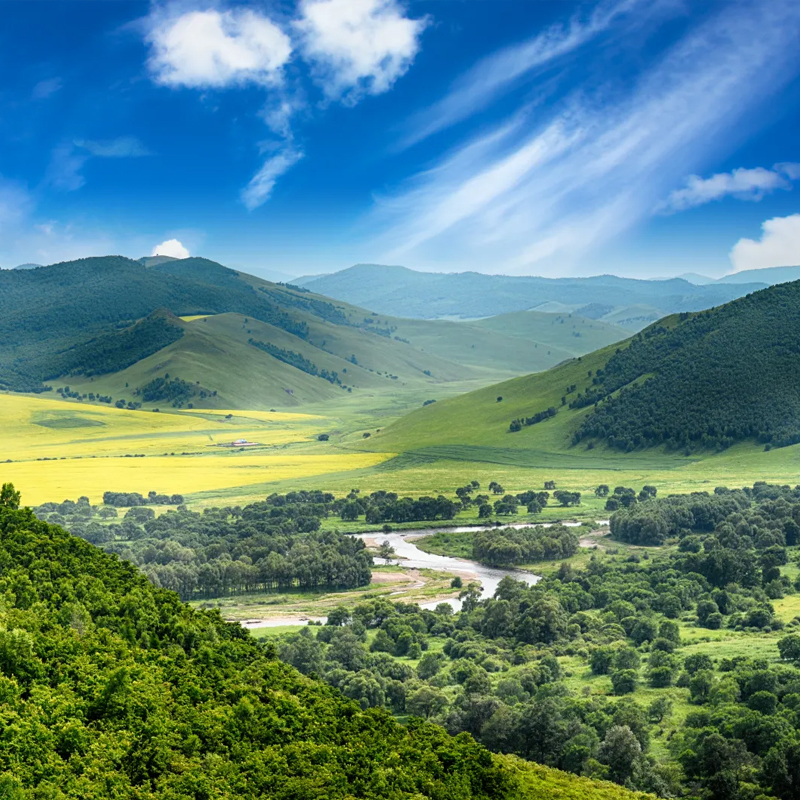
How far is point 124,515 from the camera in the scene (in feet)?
561

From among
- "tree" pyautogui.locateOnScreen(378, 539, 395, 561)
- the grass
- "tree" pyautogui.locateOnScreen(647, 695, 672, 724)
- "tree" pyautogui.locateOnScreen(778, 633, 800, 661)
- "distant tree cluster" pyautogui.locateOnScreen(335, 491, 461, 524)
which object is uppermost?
"distant tree cluster" pyautogui.locateOnScreen(335, 491, 461, 524)

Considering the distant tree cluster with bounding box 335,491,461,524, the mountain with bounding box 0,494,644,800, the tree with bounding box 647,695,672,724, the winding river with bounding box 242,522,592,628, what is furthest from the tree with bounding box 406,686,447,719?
the distant tree cluster with bounding box 335,491,461,524

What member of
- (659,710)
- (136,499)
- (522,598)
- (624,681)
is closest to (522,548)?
(522,598)

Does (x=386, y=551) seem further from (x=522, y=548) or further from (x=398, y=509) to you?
(x=398, y=509)

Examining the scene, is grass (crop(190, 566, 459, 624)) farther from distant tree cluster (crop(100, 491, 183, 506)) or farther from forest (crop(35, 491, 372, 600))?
distant tree cluster (crop(100, 491, 183, 506))

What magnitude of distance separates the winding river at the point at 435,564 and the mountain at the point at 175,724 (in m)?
44.9

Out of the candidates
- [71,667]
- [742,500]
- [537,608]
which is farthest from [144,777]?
[742,500]

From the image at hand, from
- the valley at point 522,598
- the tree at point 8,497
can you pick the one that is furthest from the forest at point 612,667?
the tree at point 8,497

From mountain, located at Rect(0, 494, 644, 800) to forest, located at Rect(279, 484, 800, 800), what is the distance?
324 inches

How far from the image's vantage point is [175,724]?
4422 centimetres

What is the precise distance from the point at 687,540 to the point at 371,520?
198ft

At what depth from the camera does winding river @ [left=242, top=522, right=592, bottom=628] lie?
110m

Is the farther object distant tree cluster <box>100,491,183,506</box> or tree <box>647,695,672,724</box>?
distant tree cluster <box>100,491,183,506</box>

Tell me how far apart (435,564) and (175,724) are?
99.8m
